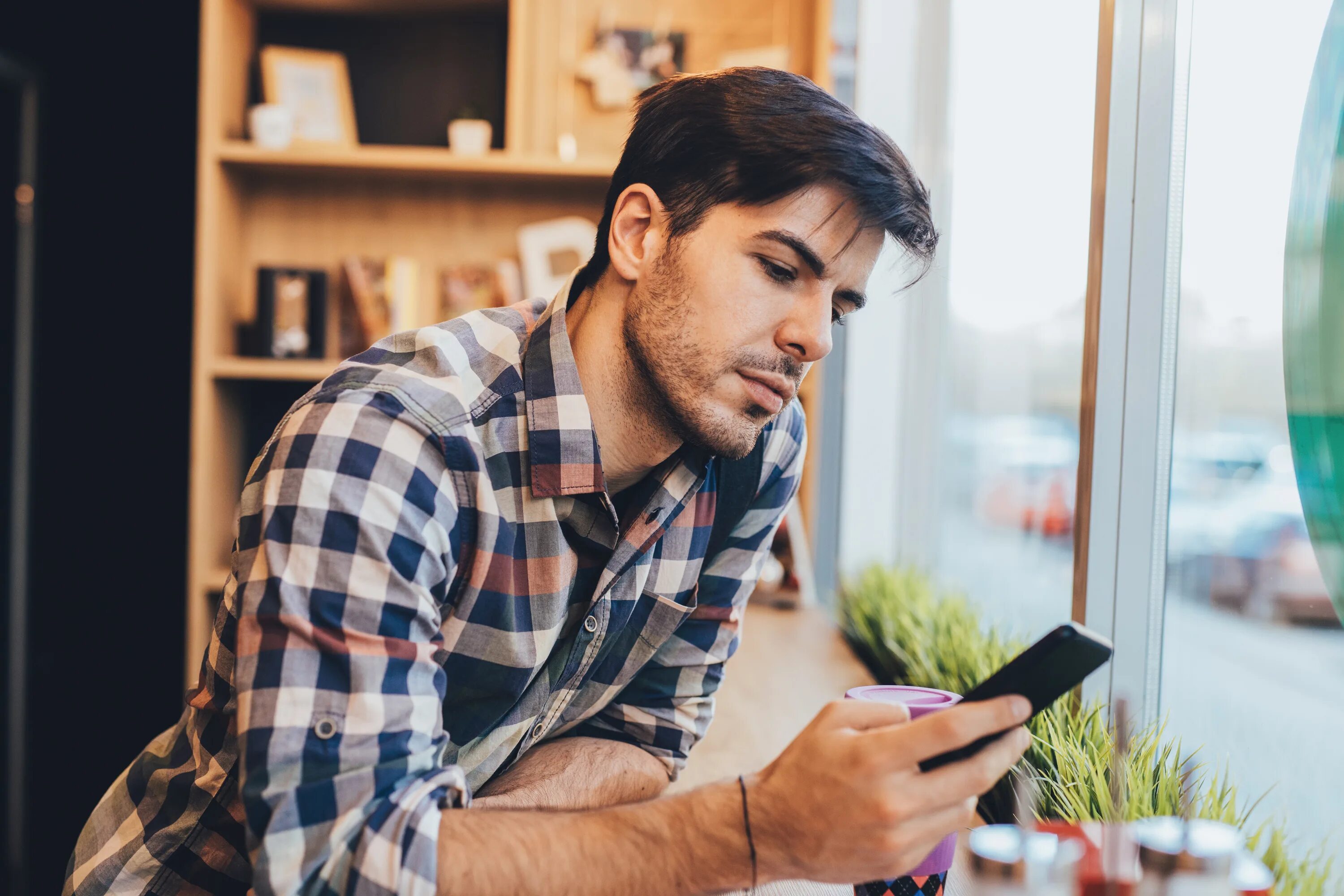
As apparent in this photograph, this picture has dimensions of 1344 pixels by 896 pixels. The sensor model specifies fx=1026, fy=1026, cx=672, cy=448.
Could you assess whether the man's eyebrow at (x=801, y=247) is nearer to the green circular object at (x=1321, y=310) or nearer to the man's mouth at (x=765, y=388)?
the man's mouth at (x=765, y=388)

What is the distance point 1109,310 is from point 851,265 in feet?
1.04

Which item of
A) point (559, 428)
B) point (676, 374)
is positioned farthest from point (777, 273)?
point (559, 428)

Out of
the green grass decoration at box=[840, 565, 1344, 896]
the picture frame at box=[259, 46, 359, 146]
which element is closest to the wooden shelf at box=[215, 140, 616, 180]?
the picture frame at box=[259, 46, 359, 146]

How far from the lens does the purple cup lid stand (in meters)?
0.73

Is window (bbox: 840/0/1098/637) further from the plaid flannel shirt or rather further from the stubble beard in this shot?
the plaid flannel shirt

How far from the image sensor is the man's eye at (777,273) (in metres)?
0.97

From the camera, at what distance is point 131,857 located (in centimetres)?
97

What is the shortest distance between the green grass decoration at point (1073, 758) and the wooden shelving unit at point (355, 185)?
87 centimetres

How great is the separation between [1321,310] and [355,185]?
226 centimetres

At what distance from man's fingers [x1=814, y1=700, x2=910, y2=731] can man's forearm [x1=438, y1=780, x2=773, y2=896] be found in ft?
0.30

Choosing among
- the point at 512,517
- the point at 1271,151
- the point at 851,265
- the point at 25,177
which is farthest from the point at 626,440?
the point at 25,177

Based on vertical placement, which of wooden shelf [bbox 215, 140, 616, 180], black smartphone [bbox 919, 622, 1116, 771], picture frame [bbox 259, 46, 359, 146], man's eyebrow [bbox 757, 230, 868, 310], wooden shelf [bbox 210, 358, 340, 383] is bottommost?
black smartphone [bbox 919, 622, 1116, 771]

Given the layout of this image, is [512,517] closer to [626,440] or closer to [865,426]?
[626,440]

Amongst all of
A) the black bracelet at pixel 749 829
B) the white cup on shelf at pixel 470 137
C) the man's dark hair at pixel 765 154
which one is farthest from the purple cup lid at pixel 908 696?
the white cup on shelf at pixel 470 137
